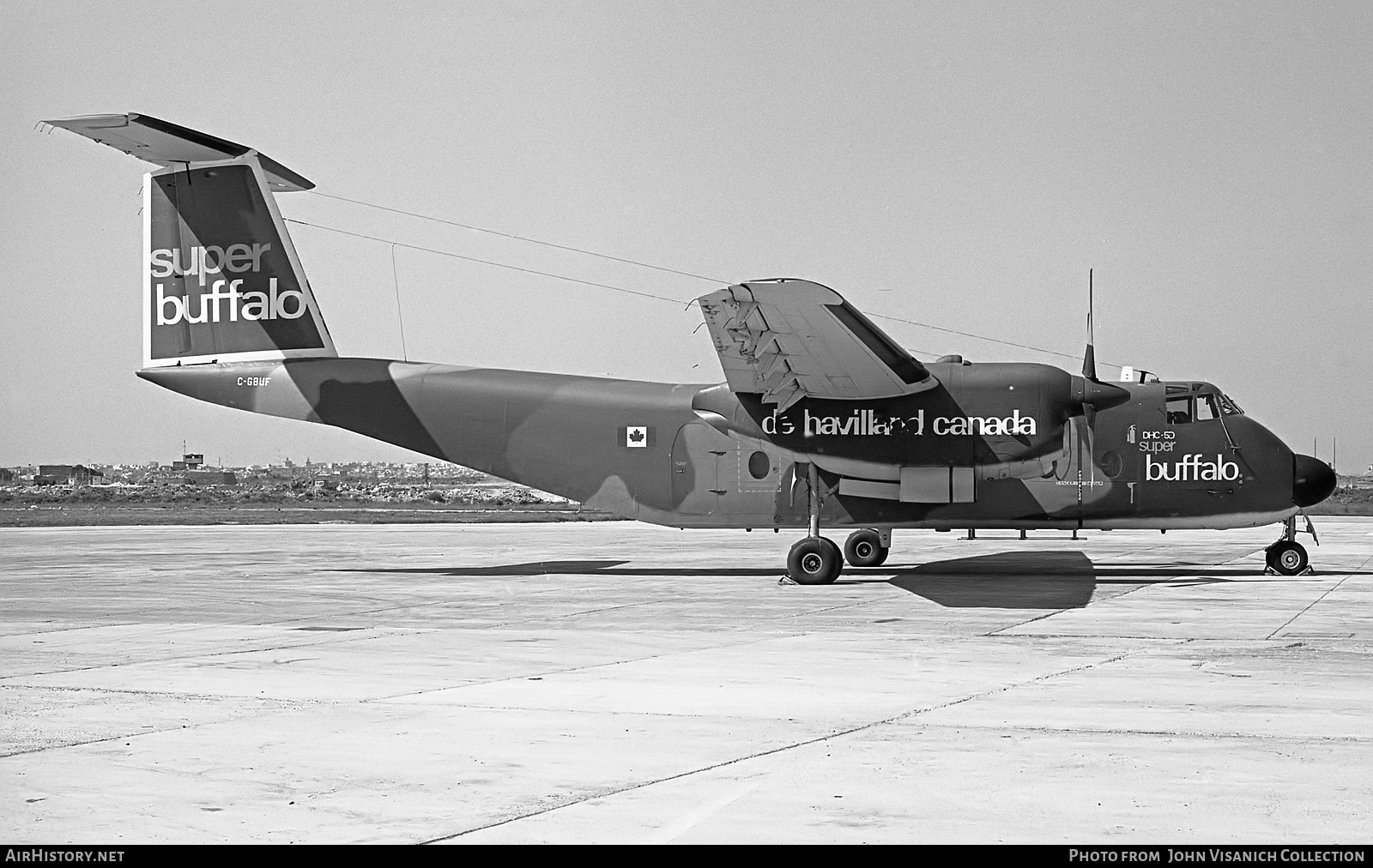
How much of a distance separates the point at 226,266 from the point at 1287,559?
61.5 ft

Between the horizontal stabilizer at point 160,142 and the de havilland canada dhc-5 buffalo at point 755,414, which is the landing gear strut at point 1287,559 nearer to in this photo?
the de havilland canada dhc-5 buffalo at point 755,414

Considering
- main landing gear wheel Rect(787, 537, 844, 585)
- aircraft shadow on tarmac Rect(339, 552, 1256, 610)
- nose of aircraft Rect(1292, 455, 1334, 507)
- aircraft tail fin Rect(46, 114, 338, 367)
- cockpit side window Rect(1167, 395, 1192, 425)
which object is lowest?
aircraft shadow on tarmac Rect(339, 552, 1256, 610)

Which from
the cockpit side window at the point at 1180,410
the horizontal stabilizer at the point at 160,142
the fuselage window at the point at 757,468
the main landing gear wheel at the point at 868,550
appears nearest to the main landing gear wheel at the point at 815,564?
the fuselage window at the point at 757,468

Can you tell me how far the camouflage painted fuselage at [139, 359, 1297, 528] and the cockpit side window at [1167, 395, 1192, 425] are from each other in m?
0.13

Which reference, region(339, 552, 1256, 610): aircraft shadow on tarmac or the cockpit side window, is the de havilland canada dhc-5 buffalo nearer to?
the cockpit side window

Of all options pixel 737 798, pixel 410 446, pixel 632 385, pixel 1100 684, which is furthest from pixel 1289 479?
pixel 737 798

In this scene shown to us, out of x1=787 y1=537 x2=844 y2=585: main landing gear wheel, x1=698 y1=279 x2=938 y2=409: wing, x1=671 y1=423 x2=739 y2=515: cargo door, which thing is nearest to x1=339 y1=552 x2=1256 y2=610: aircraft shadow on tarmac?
x1=787 y1=537 x2=844 y2=585: main landing gear wheel

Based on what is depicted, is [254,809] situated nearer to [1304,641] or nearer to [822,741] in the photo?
[822,741]

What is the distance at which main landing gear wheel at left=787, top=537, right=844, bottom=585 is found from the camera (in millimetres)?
19469

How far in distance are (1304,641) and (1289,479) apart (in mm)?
8985

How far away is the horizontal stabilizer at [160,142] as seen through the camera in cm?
1995

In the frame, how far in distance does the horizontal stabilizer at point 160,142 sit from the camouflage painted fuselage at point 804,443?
147 inches

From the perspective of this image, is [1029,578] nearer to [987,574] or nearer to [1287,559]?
[987,574]

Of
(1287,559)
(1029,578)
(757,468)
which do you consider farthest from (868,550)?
(1287,559)
